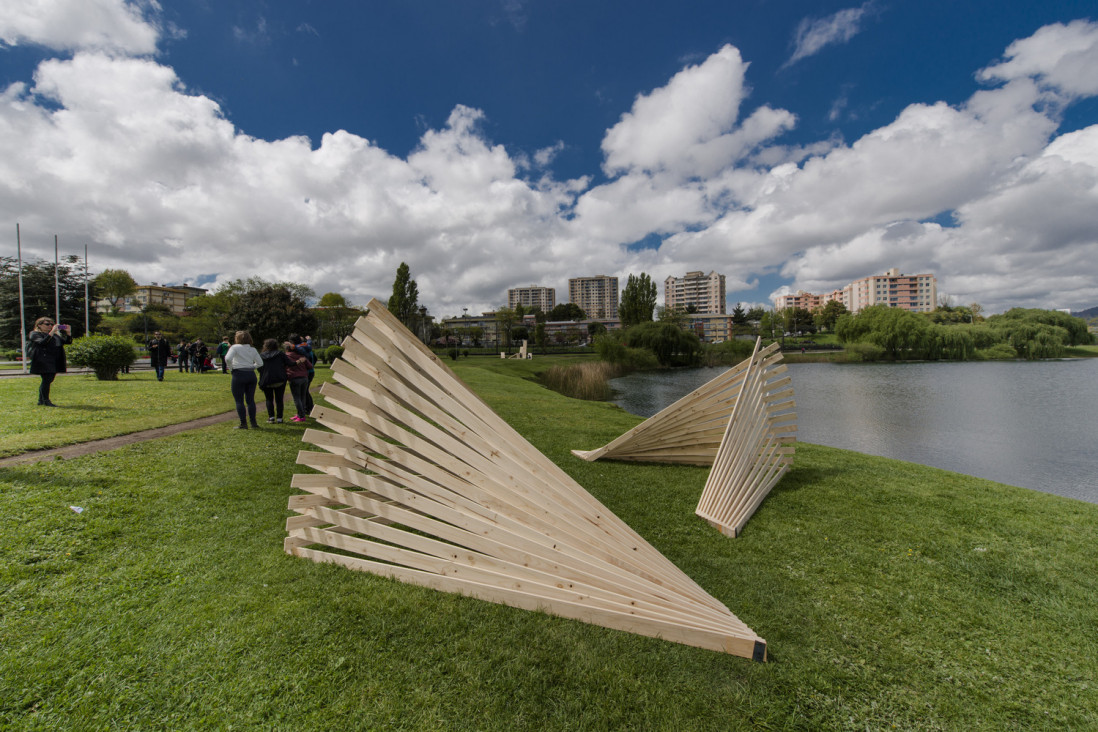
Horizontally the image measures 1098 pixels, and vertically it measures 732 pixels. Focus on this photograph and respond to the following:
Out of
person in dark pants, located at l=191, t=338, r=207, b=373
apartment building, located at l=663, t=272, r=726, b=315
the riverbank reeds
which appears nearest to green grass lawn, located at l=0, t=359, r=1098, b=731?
the riverbank reeds

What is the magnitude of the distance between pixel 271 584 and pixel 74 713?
1.11 meters

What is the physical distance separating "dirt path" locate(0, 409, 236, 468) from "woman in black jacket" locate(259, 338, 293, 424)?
1021 millimetres

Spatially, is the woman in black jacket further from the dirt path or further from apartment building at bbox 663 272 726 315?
apartment building at bbox 663 272 726 315

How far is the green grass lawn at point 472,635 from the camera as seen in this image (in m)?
2.23

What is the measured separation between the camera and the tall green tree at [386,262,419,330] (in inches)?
1902

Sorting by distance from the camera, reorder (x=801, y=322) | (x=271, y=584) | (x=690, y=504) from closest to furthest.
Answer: (x=271, y=584)
(x=690, y=504)
(x=801, y=322)

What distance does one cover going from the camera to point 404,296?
49.1 meters

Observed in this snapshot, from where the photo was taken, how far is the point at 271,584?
10.3 feet

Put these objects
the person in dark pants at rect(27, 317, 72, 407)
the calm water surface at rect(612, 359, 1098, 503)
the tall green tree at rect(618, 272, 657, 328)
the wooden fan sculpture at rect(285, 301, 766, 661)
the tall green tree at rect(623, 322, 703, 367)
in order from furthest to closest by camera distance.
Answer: the tall green tree at rect(618, 272, 657, 328)
the tall green tree at rect(623, 322, 703, 367)
the calm water surface at rect(612, 359, 1098, 503)
the person in dark pants at rect(27, 317, 72, 407)
the wooden fan sculpture at rect(285, 301, 766, 661)

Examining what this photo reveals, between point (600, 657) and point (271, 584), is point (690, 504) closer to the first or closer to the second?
point (600, 657)

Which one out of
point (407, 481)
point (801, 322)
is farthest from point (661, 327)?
point (801, 322)

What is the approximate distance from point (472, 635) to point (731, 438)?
13.5 feet

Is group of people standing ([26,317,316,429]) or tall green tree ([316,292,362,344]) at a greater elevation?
tall green tree ([316,292,362,344])

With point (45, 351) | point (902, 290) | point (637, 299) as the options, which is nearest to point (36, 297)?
point (45, 351)
